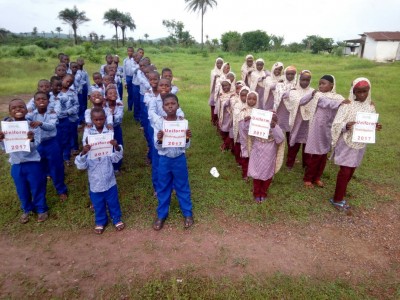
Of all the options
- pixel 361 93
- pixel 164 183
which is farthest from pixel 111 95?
pixel 361 93

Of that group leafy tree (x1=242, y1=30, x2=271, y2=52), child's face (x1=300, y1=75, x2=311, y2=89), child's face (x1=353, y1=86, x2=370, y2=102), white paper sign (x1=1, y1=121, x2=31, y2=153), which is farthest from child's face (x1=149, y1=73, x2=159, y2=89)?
leafy tree (x1=242, y1=30, x2=271, y2=52)

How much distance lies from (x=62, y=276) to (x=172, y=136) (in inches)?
76.6

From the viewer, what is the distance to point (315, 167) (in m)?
5.13

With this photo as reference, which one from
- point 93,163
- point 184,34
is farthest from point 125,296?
point 184,34

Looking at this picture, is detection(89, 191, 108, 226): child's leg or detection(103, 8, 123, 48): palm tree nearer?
detection(89, 191, 108, 226): child's leg

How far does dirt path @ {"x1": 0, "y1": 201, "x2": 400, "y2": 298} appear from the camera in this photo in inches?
131

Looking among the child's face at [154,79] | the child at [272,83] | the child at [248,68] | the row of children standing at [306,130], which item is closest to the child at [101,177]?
the child's face at [154,79]

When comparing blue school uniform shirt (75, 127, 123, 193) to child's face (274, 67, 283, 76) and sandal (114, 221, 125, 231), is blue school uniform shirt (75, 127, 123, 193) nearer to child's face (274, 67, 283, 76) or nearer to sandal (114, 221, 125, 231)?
sandal (114, 221, 125, 231)

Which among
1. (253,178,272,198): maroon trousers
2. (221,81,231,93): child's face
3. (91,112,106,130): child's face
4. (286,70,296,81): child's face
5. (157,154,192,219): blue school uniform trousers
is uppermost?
(286,70,296,81): child's face

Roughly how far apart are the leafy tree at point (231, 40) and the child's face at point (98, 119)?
34.8m

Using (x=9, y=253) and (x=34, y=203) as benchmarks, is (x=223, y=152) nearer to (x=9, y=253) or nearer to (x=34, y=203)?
(x=34, y=203)

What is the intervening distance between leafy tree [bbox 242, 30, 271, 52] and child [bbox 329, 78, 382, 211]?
118 ft

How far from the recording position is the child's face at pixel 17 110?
→ 3801mm

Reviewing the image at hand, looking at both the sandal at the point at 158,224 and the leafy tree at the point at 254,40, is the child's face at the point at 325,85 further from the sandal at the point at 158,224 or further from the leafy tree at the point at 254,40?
the leafy tree at the point at 254,40
